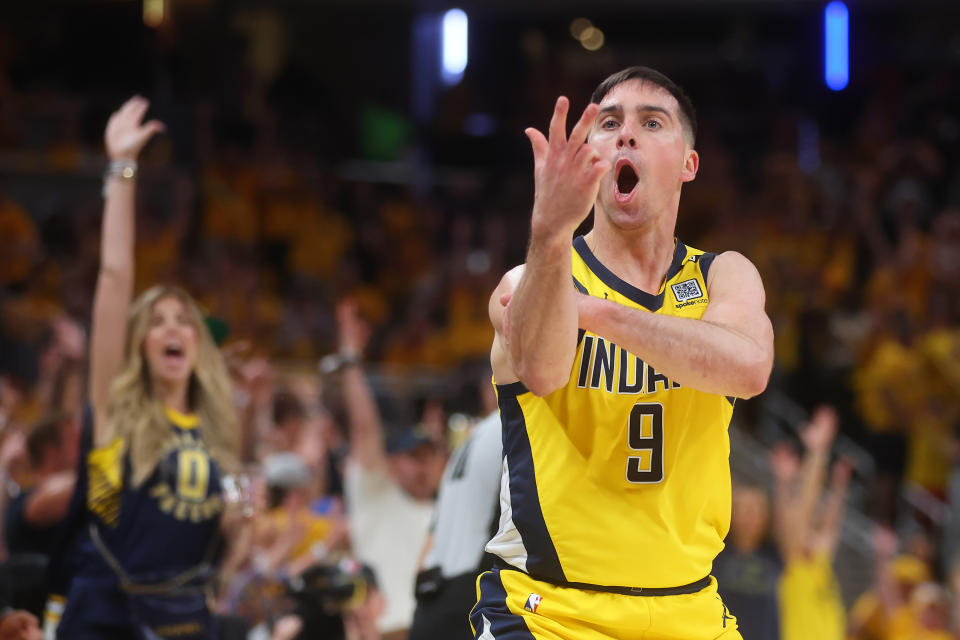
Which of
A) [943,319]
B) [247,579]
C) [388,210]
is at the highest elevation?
[388,210]

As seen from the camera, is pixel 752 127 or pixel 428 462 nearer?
pixel 428 462

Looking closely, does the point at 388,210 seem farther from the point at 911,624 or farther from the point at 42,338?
the point at 911,624

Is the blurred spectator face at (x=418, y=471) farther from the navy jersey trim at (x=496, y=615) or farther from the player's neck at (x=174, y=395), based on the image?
the navy jersey trim at (x=496, y=615)

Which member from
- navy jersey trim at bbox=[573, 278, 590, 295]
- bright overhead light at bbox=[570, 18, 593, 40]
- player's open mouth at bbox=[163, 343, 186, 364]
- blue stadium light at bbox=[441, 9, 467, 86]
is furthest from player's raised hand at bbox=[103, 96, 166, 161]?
bright overhead light at bbox=[570, 18, 593, 40]

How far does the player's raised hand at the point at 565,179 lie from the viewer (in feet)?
8.56

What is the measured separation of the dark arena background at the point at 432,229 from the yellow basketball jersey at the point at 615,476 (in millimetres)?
2881

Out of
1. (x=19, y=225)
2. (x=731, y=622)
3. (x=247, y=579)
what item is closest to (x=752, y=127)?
(x=19, y=225)

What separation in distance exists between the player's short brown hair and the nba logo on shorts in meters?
1.33

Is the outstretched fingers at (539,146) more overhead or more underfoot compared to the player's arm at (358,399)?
more overhead

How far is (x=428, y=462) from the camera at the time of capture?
741 cm

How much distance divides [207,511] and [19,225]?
7406mm

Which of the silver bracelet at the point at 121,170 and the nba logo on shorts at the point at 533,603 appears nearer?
the nba logo on shorts at the point at 533,603

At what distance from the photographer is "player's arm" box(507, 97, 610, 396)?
8.59ft

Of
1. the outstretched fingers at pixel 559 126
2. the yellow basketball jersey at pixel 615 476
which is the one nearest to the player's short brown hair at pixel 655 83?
the outstretched fingers at pixel 559 126
